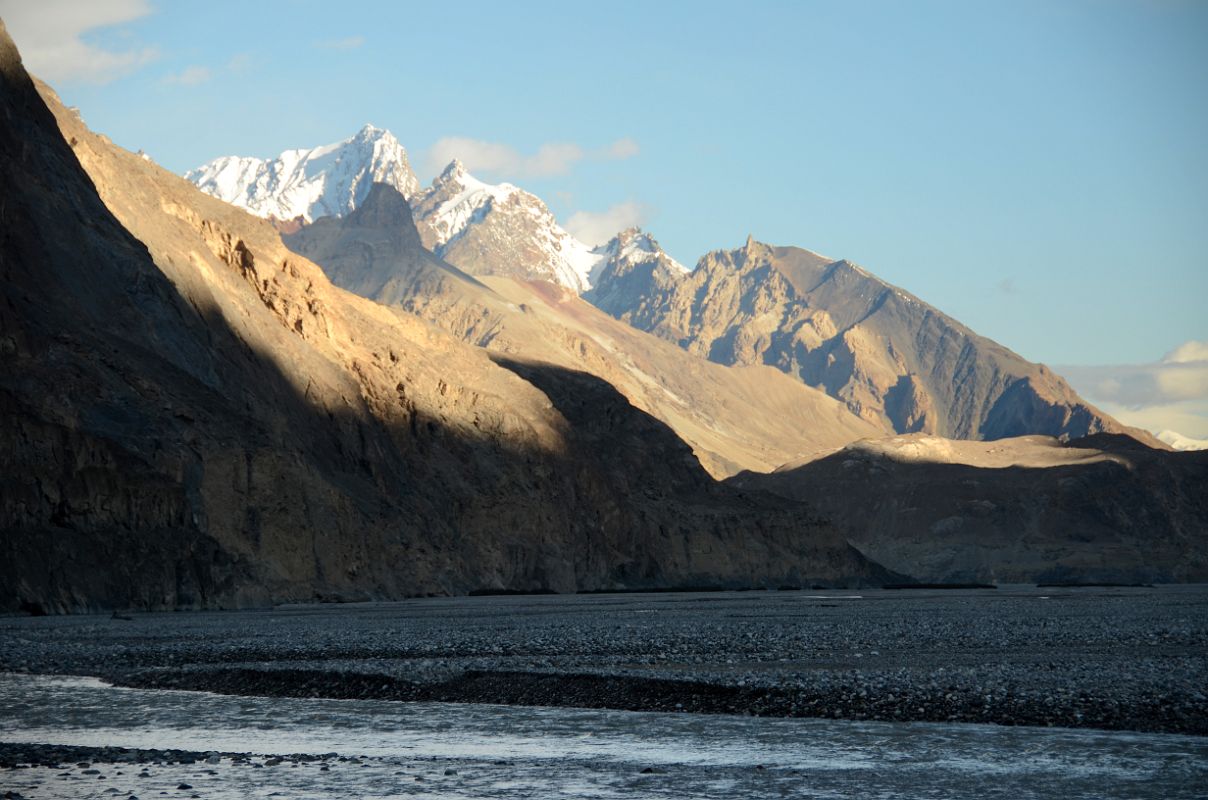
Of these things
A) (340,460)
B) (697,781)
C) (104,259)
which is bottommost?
(697,781)

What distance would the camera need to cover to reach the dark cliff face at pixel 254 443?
2832 inches

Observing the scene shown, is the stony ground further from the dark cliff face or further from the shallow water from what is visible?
the dark cliff face

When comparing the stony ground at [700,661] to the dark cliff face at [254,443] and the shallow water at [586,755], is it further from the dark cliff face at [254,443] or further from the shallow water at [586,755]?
the dark cliff face at [254,443]

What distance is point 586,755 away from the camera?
76.8ft

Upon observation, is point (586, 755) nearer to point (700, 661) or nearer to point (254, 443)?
point (700, 661)

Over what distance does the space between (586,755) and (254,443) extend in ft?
222

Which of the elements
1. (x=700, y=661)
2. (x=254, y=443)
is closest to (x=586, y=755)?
(x=700, y=661)

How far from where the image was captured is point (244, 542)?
274 feet

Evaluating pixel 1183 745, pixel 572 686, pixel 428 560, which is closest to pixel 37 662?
pixel 572 686

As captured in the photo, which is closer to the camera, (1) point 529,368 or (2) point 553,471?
(2) point 553,471

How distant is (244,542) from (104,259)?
2044 centimetres

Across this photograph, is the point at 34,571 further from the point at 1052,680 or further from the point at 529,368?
the point at 529,368

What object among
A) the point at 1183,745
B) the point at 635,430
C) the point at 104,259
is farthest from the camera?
the point at 635,430

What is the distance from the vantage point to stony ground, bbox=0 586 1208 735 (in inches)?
1114
